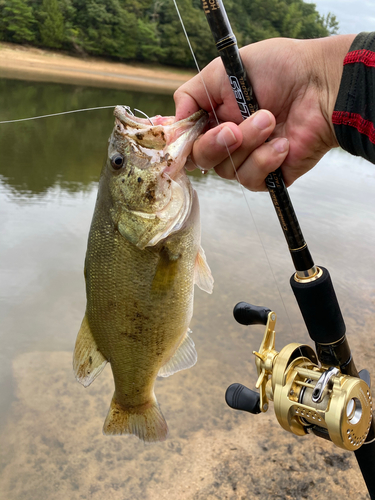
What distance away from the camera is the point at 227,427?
285 centimetres

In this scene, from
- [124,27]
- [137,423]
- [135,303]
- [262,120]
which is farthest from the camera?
[124,27]

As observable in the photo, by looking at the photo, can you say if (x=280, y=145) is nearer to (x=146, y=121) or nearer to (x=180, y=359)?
(x=146, y=121)

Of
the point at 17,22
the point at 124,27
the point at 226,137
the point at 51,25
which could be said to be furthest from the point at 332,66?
the point at 124,27

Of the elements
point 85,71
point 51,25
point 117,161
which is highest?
point 117,161

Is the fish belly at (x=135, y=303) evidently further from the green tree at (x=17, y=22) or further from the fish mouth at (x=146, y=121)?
the green tree at (x=17, y=22)

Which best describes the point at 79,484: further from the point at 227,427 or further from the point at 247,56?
the point at 247,56

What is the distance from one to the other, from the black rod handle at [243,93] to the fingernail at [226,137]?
0.12m

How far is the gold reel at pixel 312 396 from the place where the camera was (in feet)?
4.05

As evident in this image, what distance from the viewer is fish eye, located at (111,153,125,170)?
155 centimetres

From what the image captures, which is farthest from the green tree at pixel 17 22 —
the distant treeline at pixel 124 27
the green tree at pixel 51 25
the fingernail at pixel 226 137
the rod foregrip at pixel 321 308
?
the rod foregrip at pixel 321 308

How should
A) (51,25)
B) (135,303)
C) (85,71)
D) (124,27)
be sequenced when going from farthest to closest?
(124,27)
(51,25)
(85,71)
(135,303)

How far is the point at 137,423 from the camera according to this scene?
171 centimetres

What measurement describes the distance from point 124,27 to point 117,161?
35.9 meters

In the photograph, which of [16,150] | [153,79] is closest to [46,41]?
[153,79]
